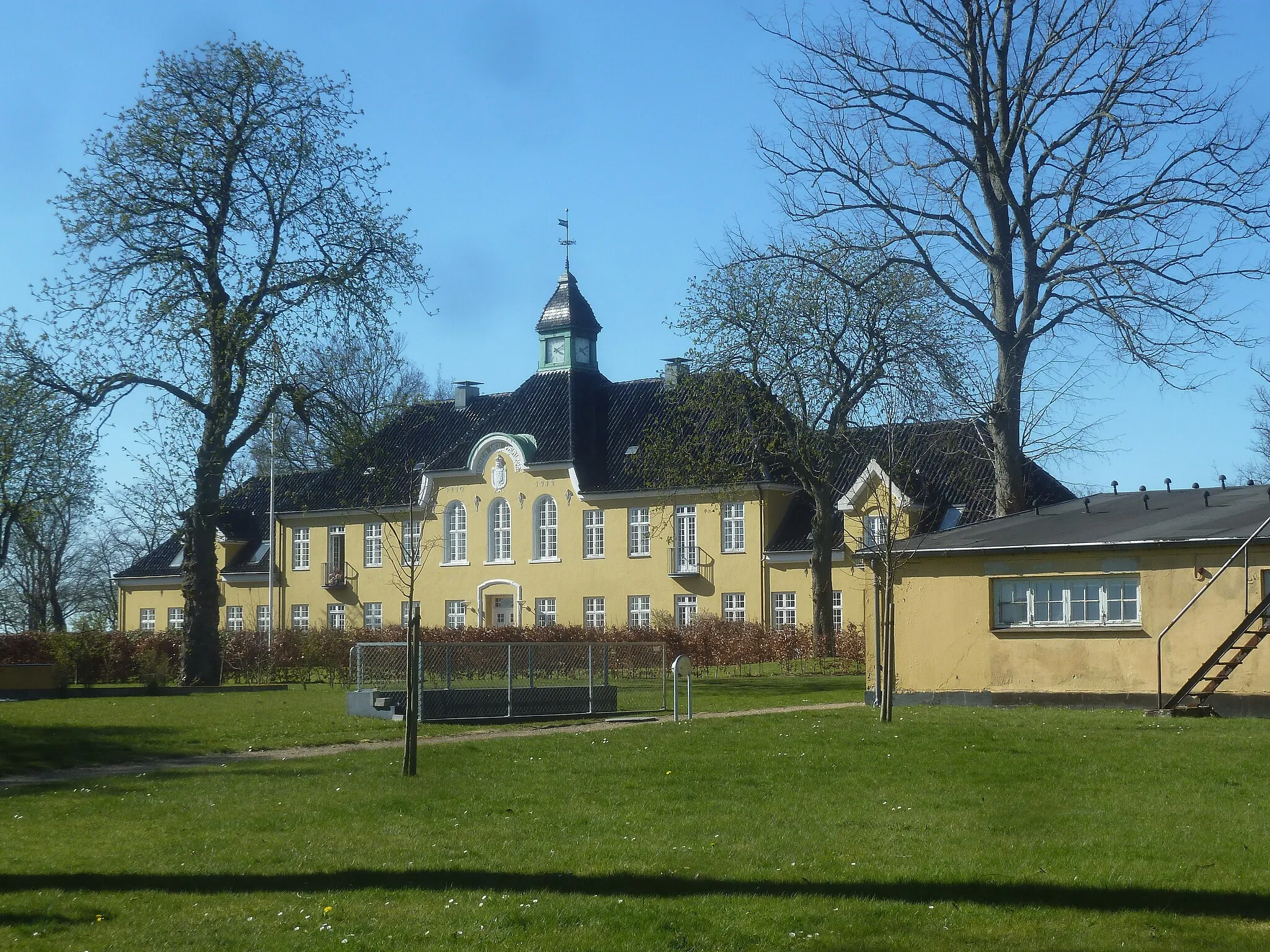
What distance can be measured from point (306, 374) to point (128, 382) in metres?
3.81

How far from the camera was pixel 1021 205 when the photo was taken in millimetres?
28641

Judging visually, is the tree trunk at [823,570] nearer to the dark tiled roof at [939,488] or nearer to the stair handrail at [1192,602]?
the dark tiled roof at [939,488]

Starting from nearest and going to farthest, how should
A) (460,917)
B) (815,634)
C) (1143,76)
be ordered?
(460,917), (1143,76), (815,634)

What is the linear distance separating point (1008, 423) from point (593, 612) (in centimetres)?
2817

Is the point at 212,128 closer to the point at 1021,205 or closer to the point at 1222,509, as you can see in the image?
the point at 1021,205

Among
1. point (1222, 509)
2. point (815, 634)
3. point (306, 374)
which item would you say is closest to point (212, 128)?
point (306, 374)

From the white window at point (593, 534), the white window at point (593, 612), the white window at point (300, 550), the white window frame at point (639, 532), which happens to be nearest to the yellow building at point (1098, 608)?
the white window frame at point (639, 532)

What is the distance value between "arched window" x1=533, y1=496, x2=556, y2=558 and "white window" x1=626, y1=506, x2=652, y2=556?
3.51 meters

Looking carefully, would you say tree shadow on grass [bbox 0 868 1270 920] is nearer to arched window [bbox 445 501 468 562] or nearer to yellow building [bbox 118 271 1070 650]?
yellow building [bbox 118 271 1070 650]

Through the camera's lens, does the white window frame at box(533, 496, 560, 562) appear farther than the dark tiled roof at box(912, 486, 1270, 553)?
Yes

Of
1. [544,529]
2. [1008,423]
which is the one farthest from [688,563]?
[1008,423]

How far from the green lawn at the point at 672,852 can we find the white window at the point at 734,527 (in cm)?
3548

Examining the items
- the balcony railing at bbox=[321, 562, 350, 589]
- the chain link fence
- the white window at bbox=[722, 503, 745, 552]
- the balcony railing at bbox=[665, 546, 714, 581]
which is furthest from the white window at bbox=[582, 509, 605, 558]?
the chain link fence

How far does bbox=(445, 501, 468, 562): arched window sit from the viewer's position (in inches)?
2274
